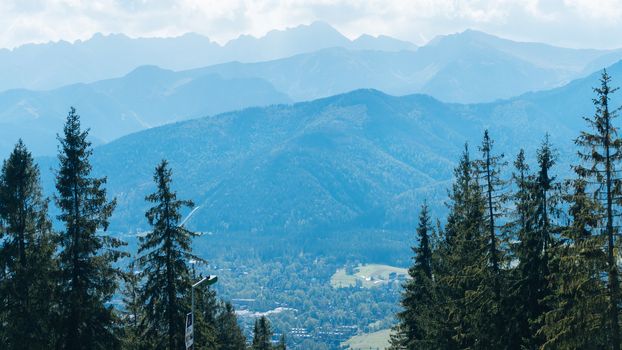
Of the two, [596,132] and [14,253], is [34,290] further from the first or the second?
[596,132]

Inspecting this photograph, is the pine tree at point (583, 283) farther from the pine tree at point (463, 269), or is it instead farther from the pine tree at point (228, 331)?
the pine tree at point (228, 331)

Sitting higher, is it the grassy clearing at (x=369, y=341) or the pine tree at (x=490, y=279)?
the grassy clearing at (x=369, y=341)

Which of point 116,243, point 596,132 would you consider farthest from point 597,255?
point 116,243

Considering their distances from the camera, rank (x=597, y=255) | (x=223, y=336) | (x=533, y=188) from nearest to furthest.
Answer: (x=597, y=255)
(x=533, y=188)
(x=223, y=336)

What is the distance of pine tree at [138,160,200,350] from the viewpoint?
32412mm

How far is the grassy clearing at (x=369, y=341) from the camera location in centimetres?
16252

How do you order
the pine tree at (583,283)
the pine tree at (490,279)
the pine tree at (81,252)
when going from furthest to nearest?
the pine tree at (490,279)
the pine tree at (81,252)
the pine tree at (583,283)

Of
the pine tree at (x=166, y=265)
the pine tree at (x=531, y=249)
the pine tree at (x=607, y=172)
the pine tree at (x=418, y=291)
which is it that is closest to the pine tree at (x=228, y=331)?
the pine tree at (x=418, y=291)

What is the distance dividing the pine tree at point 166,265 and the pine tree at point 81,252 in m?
1.52

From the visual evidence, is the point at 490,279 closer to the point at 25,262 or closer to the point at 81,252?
the point at 81,252

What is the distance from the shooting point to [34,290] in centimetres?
3186

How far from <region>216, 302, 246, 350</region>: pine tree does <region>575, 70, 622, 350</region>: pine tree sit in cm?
3182

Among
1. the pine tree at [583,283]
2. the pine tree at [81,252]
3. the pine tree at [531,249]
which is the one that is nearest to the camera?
the pine tree at [583,283]

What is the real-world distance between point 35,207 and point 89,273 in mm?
3343
